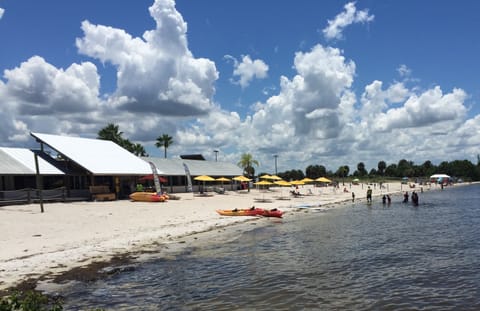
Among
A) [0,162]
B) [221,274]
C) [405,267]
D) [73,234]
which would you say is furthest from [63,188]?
[405,267]

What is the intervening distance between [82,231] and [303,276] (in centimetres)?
1248

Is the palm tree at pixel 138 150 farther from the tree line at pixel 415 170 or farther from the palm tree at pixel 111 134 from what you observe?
the tree line at pixel 415 170

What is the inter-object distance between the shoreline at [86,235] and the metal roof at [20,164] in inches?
170

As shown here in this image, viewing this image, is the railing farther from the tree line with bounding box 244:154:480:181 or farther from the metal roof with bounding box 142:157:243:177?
the tree line with bounding box 244:154:480:181

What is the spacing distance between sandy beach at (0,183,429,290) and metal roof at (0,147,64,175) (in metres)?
4.20

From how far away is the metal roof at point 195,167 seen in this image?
49688 millimetres

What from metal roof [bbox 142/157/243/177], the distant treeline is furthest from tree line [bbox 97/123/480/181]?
metal roof [bbox 142/157/243/177]

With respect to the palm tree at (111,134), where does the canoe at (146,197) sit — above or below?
below

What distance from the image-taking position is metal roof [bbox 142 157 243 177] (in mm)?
49688

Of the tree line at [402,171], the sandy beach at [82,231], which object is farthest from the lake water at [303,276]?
the tree line at [402,171]

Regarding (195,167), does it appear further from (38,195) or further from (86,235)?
(86,235)

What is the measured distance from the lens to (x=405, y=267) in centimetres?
1454

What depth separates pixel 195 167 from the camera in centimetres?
5691

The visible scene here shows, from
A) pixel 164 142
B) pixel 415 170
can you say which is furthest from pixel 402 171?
pixel 164 142
